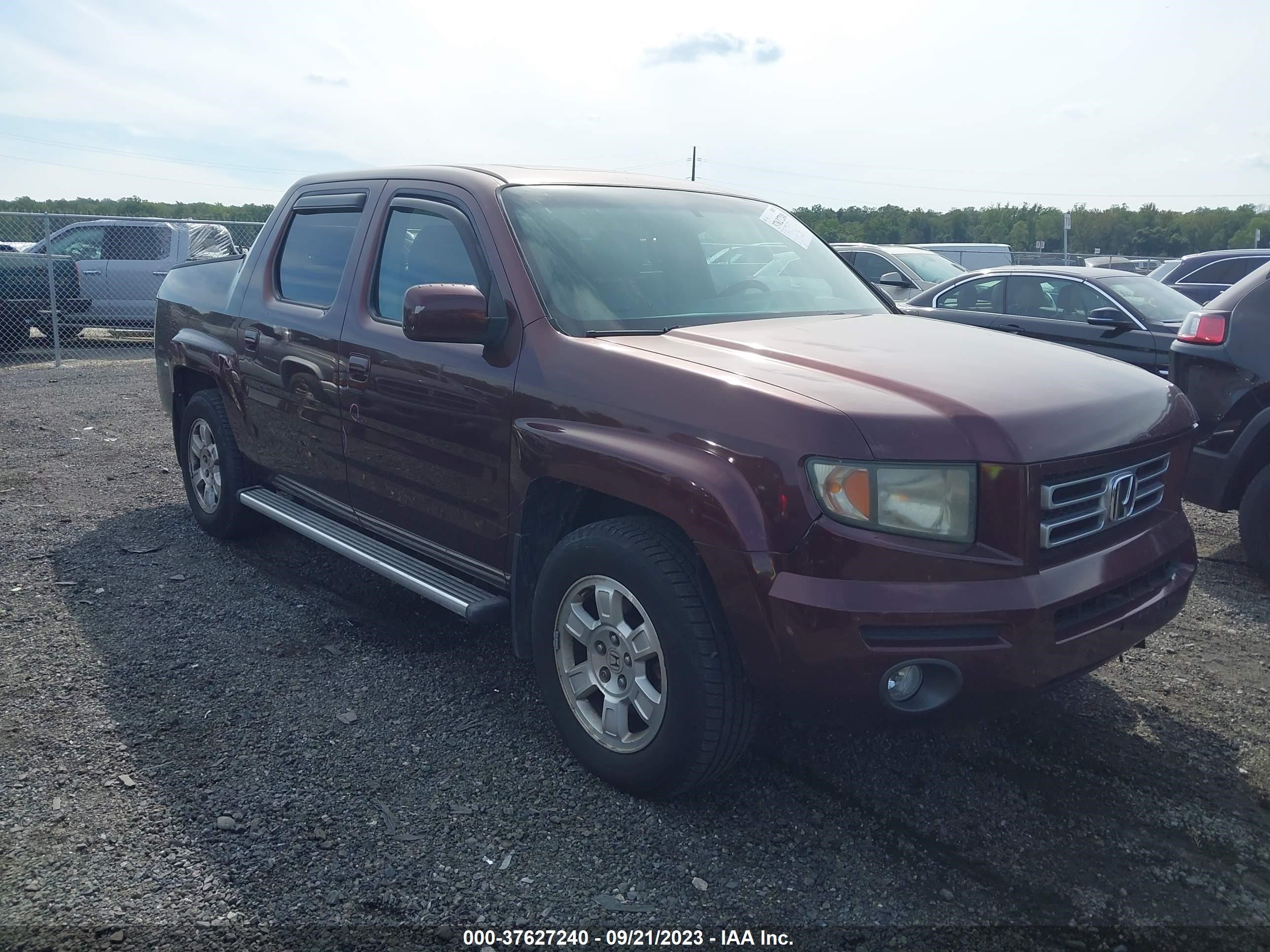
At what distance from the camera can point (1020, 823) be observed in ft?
9.72

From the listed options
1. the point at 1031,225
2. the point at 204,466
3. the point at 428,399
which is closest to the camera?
the point at 428,399

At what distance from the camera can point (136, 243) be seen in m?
15.1

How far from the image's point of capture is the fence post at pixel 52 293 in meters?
13.1

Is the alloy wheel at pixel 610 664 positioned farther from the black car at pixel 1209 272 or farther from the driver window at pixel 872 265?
the black car at pixel 1209 272

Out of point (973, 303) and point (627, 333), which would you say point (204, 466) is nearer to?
point (627, 333)

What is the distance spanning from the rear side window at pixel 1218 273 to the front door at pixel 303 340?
12612 mm

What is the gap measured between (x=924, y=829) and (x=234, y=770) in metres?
2.15

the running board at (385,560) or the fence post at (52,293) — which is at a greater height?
the fence post at (52,293)

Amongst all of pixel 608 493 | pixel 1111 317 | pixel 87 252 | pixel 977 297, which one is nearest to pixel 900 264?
pixel 977 297

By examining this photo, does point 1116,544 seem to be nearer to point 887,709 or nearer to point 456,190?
point 887,709

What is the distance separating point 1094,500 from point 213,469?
14.7 feet

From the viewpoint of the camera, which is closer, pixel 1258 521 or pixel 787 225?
pixel 787 225

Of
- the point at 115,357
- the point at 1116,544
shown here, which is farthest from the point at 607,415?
the point at 115,357

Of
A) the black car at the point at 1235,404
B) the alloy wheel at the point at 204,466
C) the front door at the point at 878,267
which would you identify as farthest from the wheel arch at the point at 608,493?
the front door at the point at 878,267
